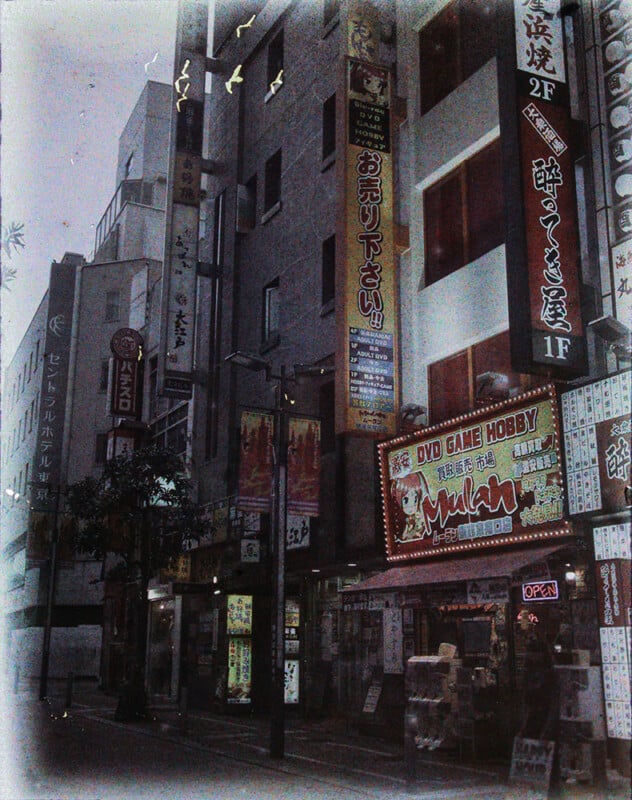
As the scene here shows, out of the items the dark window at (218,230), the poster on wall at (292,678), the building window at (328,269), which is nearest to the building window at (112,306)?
the dark window at (218,230)

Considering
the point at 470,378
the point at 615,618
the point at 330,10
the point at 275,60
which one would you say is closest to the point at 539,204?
the point at 470,378

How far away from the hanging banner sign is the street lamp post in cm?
104

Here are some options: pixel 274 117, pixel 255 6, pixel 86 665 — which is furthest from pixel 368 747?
pixel 86 665

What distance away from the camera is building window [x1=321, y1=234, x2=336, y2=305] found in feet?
73.9

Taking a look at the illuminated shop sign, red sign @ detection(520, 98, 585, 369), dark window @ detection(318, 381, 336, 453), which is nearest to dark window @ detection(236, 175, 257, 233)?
dark window @ detection(318, 381, 336, 453)

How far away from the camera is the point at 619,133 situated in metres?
13.5

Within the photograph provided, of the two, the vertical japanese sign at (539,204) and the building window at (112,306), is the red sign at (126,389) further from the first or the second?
the vertical japanese sign at (539,204)

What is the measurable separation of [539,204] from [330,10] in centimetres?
1324

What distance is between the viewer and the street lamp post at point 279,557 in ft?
50.4

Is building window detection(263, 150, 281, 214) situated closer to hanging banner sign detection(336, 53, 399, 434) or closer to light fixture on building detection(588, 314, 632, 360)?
hanging banner sign detection(336, 53, 399, 434)

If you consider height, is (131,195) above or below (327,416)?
above

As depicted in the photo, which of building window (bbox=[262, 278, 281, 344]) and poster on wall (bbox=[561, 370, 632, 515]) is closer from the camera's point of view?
poster on wall (bbox=[561, 370, 632, 515])

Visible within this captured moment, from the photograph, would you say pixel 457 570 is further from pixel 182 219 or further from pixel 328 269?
pixel 182 219

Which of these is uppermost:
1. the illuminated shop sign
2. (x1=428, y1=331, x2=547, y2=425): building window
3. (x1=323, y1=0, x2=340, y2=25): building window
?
(x1=323, y1=0, x2=340, y2=25): building window
